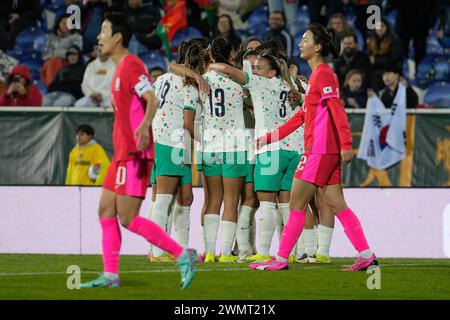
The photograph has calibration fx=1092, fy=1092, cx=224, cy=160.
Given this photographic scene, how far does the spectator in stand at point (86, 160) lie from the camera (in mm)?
16109

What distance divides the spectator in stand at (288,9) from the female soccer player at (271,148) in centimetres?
818

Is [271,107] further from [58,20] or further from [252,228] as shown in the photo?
[58,20]

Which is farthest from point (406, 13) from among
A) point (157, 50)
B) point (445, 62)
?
point (157, 50)

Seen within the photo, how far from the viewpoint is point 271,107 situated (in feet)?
38.5

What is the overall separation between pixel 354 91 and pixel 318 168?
27.3 ft

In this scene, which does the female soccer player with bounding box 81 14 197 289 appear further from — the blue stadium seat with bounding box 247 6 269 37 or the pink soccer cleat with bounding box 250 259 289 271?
the blue stadium seat with bounding box 247 6 269 37

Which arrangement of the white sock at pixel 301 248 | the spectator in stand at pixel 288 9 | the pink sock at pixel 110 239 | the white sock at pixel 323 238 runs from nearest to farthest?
the pink sock at pixel 110 239
the white sock at pixel 323 238
the white sock at pixel 301 248
the spectator in stand at pixel 288 9

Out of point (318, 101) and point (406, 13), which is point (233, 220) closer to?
point (318, 101)

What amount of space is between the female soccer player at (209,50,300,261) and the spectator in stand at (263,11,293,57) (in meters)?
7.36

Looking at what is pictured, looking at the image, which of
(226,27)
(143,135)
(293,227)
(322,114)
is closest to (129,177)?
(143,135)

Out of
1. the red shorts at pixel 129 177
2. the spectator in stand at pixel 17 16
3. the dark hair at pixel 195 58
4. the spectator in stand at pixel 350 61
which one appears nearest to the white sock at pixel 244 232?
the dark hair at pixel 195 58

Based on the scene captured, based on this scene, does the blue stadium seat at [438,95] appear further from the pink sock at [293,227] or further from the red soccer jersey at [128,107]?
the red soccer jersey at [128,107]

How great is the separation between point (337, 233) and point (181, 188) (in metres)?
3.20

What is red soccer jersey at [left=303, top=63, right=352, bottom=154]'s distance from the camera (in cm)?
989
